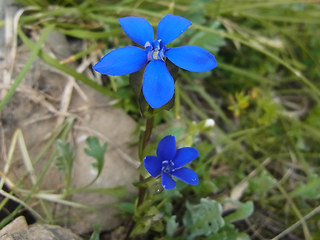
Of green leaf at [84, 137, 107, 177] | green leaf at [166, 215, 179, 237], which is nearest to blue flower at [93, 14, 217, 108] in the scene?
green leaf at [84, 137, 107, 177]

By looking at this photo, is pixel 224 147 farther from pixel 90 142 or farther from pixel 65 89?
pixel 65 89

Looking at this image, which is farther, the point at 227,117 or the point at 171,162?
the point at 227,117

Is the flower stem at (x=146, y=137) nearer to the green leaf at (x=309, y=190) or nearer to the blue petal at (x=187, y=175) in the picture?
the blue petal at (x=187, y=175)

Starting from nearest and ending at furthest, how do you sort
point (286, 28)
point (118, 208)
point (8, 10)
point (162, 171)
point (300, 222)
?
1. point (162, 171)
2. point (118, 208)
3. point (300, 222)
4. point (8, 10)
5. point (286, 28)

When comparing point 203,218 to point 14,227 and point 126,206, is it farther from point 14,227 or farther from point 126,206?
point 14,227

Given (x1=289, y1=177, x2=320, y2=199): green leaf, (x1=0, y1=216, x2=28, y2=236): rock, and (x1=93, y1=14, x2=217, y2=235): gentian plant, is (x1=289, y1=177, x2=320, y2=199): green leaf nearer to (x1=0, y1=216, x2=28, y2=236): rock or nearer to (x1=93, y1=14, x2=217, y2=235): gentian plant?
(x1=93, y1=14, x2=217, y2=235): gentian plant

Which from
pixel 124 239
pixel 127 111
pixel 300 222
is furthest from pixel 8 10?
pixel 300 222

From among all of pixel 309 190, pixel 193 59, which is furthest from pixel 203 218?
pixel 193 59
